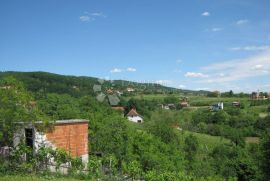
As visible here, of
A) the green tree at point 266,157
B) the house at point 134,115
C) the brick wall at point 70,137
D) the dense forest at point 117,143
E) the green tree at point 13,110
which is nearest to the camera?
the green tree at point 13,110

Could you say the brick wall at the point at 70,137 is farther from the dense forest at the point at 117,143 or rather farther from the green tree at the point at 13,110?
the green tree at the point at 13,110

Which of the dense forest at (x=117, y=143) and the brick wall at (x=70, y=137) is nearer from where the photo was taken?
the dense forest at (x=117, y=143)

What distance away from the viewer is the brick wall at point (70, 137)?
19.2 meters

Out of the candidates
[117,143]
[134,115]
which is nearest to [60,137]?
[117,143]

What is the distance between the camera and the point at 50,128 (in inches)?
728

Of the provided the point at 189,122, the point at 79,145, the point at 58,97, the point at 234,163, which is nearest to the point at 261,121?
the point at 189,122

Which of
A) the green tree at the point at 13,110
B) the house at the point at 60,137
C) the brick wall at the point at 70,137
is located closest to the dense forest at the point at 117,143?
the green tree at the point at 13,110

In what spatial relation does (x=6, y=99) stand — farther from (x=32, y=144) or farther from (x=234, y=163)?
(x=234, y=163)

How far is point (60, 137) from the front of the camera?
64.3ft

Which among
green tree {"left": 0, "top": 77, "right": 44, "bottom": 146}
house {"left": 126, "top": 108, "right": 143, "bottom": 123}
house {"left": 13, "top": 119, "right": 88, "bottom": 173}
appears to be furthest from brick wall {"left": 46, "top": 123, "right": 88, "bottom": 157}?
house {"left": 126, "top": 108, "right": 143, "bottom": 123}

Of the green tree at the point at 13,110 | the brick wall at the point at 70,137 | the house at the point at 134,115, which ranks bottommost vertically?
the house at the point at 134,115

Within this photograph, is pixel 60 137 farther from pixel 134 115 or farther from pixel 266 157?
pixel 134 115

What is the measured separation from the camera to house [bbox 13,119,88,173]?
58.5ft

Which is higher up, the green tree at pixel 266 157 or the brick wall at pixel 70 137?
the brick wall at pixel 70 137
